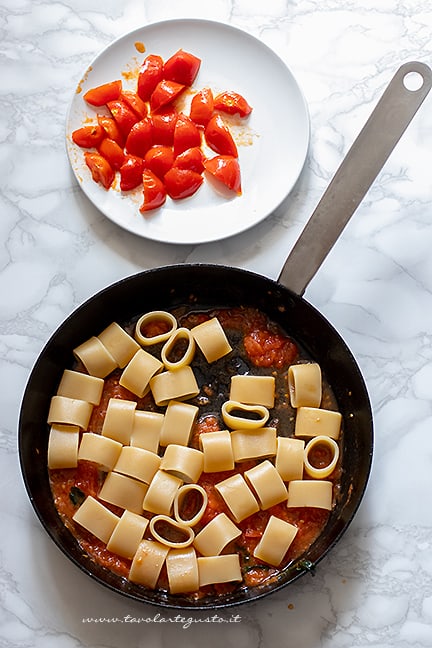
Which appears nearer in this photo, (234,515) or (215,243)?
(234,515)

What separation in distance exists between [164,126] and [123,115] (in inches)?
6.9

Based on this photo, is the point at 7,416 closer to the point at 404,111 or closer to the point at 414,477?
the point at 414,477

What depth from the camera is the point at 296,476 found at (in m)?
3.36

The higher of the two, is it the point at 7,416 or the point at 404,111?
the point at 404,111

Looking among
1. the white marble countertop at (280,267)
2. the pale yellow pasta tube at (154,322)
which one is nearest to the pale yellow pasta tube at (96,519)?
the white marble countertop at (280,267)

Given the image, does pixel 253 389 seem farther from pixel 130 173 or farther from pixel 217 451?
pixel 130 173

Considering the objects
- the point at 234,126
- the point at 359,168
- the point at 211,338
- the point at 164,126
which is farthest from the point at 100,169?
the point at 359,168

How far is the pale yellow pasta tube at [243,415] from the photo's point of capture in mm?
3364

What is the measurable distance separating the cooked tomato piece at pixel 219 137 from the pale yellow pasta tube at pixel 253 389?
36.9 inches

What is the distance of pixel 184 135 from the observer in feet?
11.5

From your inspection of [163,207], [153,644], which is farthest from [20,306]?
[153,644]

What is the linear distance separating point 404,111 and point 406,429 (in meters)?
1.27

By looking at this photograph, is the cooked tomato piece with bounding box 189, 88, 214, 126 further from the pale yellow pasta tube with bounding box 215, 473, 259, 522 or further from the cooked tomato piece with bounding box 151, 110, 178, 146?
the pale yellow pasta tube with bounding box 215, 473, 259, 522

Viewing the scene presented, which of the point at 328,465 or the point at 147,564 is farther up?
the point at 328,465
